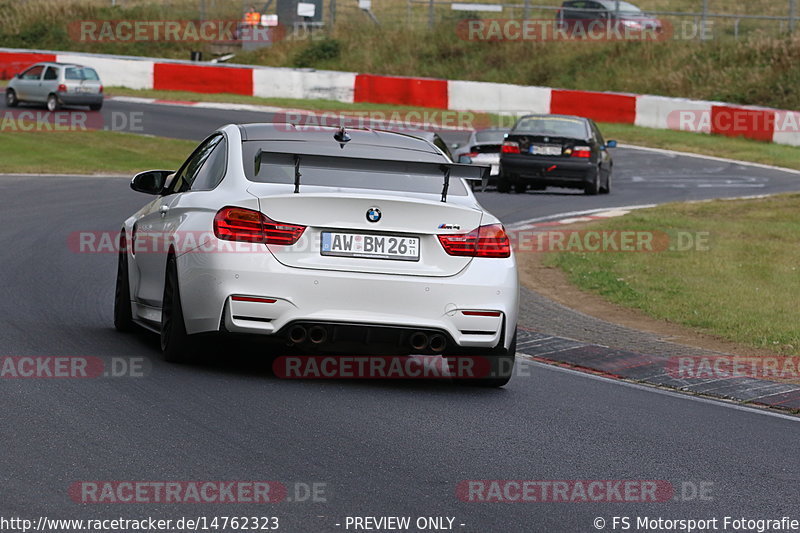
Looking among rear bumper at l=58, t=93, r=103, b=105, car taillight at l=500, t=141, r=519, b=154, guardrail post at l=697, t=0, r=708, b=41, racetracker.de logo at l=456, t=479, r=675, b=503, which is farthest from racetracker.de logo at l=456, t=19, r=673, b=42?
racetracker.de logo at l=456, t=479, r=675, b=503

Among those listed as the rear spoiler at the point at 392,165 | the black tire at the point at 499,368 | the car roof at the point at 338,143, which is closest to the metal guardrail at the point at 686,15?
the car roof at the point at 338,143

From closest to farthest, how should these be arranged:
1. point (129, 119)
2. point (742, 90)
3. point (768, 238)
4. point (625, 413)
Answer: point (625, 413), point (768, 238), point (129, 119), point (742, 90)

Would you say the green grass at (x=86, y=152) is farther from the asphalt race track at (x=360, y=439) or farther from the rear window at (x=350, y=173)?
the rear window at (x=350, y=173)

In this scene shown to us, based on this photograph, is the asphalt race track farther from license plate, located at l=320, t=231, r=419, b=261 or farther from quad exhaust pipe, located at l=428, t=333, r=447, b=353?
license plate, located at l=320, t=231, r=419, b=261

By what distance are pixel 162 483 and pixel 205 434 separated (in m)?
0.95

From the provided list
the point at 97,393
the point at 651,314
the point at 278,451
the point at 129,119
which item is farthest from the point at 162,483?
the point at 129,119

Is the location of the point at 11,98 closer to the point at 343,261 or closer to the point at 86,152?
the point at 86,152

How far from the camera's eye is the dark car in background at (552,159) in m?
24.5

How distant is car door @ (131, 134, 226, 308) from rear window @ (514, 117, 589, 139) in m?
15.7

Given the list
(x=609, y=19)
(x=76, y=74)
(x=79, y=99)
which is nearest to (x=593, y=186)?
(x=79, y=99)

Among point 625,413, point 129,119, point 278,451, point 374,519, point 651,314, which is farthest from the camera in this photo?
point 129,119

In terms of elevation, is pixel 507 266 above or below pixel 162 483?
above

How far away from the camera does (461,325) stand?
315 inches

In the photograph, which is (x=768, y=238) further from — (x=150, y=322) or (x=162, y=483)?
(x=162, y=483)
